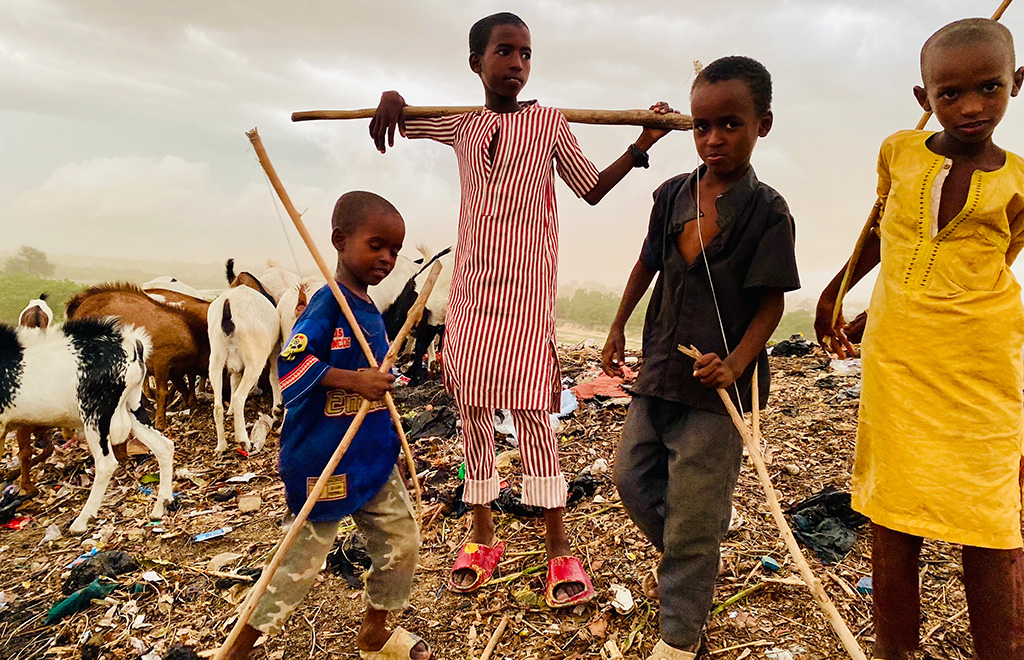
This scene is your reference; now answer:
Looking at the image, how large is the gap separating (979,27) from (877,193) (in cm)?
59

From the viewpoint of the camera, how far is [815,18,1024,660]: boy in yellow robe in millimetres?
1817

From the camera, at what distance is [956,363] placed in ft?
6.17

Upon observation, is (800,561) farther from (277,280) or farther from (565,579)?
(277,280)

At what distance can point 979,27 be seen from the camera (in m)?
1.77

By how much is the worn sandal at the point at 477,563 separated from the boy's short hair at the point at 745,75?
2.35 metres

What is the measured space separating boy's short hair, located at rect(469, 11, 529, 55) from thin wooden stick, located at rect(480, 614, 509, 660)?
2.65m

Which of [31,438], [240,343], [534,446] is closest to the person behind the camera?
[534,446]

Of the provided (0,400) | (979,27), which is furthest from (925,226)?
(0,400)

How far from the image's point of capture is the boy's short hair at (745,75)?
203 cm

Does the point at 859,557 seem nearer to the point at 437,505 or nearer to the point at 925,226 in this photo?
the point at 925,226

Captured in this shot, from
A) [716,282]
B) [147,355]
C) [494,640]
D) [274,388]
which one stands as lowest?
[494,640]

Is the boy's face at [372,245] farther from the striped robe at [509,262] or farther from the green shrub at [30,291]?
the green shrub at [30,291]

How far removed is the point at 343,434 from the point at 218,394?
4257mm

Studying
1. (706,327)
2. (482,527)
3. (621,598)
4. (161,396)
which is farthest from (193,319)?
(706,327)
